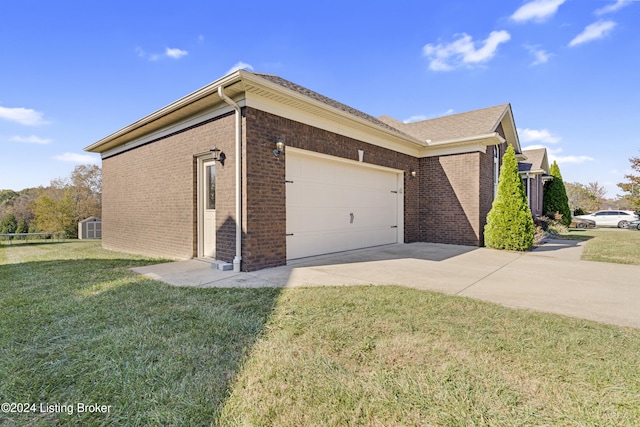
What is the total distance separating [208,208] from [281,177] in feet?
6.60

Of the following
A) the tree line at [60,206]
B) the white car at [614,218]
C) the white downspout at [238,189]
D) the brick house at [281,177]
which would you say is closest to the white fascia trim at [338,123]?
the brick house at [281,177]

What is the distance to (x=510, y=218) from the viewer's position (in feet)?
28.6

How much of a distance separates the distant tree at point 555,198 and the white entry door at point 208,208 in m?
21.6

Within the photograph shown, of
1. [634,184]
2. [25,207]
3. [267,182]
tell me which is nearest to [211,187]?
[267,182]

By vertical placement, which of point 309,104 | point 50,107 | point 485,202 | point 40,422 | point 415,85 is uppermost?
point 415,85

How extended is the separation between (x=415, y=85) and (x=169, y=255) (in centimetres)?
1088

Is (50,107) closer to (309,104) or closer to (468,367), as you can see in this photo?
(309,104)

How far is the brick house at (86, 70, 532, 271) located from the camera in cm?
576

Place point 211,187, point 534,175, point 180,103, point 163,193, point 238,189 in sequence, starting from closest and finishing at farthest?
point 238,189
point 180,103
point 211,187
point 163,193
point 534,175

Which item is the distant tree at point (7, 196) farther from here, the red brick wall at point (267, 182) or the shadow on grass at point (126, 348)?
the red brick wall at point (267, 182)

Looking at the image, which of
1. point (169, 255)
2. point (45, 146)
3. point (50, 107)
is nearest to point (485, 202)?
point (169, 255)

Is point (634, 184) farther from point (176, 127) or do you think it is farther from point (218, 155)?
point (176, 127)

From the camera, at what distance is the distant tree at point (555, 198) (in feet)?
65.4

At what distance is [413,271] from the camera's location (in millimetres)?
5621
